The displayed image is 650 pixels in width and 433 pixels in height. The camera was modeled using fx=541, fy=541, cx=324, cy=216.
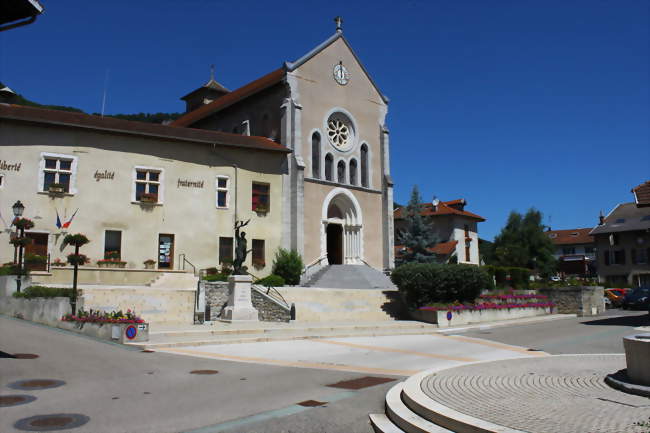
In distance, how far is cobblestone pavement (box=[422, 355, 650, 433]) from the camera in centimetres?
591

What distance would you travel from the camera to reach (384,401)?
8.23m

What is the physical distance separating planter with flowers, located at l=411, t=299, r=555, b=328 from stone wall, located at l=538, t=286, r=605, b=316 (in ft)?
7.15

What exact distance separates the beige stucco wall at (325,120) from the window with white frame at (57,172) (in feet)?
44.6

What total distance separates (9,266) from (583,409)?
23.4 metres

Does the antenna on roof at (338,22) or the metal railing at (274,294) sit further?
the antenna on roof at (338,22)

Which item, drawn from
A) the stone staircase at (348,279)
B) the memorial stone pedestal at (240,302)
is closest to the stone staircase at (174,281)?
the memorial stone pedestal at (240,302)

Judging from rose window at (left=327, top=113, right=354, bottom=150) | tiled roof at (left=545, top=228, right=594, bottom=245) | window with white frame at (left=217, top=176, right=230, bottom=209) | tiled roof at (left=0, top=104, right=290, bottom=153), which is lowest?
window with white frame at (left=217, top=176, right=230, bottom=209)

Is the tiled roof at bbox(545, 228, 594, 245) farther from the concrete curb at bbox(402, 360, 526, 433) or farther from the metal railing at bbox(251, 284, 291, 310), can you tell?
the concrete curb at bbox(402, 360, 526, 433)

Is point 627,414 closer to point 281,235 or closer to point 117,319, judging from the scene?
point 117,319

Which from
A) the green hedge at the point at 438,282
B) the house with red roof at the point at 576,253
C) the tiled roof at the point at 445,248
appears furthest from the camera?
the house with red roof at the point at 576,253

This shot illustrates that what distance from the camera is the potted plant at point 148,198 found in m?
28.4

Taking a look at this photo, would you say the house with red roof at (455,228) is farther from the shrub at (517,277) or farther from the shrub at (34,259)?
the shrub at (34,259)

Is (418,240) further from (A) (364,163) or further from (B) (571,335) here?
(B) (571,335)


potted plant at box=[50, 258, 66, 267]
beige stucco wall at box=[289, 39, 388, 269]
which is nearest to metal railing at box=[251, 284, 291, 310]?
beige stucco wall at box=[289, 39, 388, 269]
